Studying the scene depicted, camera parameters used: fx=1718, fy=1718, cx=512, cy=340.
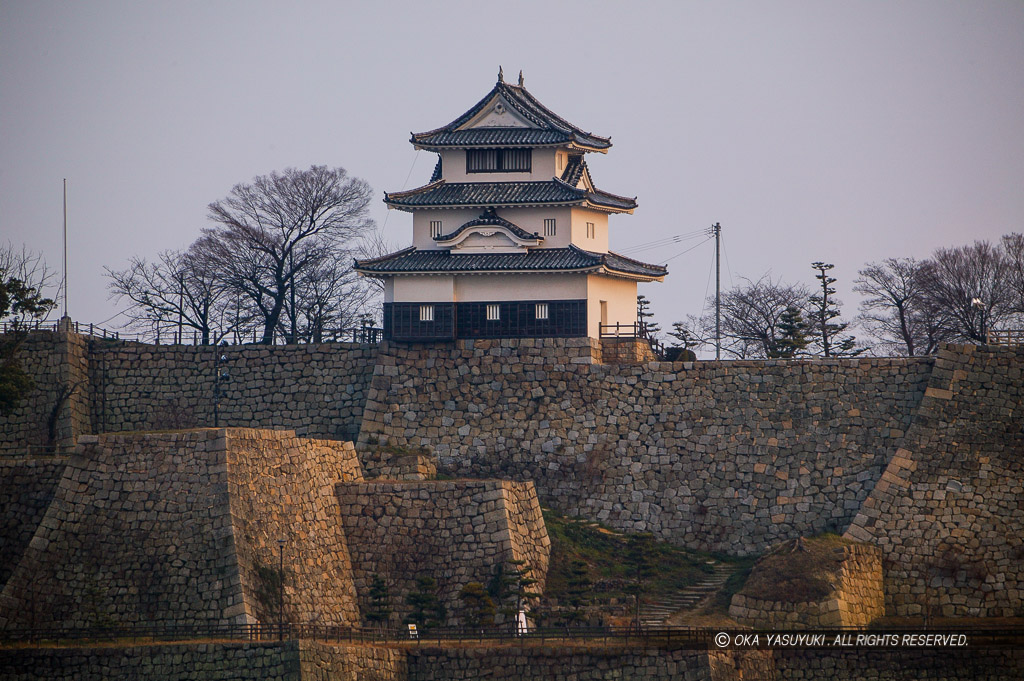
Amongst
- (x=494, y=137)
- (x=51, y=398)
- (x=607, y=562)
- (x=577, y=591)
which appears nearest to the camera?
(x=577, y=591)

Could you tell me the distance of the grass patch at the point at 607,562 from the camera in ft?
145

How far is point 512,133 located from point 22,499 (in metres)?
18.2

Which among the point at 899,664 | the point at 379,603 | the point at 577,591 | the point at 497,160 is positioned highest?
the point at 497,160

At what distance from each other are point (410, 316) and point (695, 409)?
884 centimetres

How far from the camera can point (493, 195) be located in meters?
50.9

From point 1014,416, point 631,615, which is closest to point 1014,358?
point 1014,416

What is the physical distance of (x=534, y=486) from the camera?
4728 cm

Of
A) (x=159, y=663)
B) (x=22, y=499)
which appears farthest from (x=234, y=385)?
(x=159, y=663)

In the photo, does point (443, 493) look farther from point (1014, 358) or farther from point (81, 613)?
point (1014, 358)

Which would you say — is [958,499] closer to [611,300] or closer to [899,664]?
[899,664]

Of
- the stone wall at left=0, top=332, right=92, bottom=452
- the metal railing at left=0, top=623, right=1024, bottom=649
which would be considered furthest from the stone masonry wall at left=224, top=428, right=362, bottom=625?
the stone wall at left=0, top=332, right=92, bottom=452

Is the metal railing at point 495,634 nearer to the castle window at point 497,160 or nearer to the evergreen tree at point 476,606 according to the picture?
the evergreen tree at point 476,606

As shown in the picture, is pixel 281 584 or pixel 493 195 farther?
pixel 493 195

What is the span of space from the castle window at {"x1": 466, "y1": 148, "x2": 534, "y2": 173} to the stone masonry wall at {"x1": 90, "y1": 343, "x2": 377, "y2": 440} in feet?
20.8
